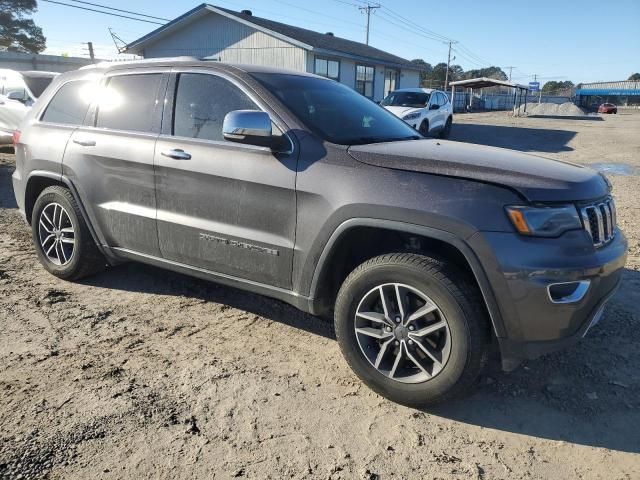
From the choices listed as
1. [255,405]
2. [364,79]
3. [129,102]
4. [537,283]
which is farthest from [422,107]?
[255,405]

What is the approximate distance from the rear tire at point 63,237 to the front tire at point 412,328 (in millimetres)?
2416

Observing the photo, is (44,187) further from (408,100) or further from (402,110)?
(408,100)

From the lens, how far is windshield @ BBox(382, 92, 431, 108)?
52.5 ft

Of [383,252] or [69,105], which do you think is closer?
[383,252]

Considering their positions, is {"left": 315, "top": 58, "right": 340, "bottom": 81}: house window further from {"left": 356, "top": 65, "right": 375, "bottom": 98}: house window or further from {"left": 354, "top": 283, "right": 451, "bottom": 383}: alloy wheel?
{"left": 354, "top": 283, "right": 451, "bottom": 383}: alloy wheel

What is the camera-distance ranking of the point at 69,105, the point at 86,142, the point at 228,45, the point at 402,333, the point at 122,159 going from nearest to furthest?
the point at 402,333 → the point at 122,159 → the point at 86,142 → the point at 69,105 → the point at 228,45

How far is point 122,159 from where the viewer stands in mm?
3812

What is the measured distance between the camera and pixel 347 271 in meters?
3.29

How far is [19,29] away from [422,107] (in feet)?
137

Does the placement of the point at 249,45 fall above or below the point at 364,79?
above

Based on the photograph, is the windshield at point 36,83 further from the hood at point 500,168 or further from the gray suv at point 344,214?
the hood at point 500,168

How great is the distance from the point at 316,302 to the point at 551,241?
1.35m

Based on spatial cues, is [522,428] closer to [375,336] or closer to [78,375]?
[375,336]

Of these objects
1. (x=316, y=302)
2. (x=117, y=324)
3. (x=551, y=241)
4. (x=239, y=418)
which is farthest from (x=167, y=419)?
(x=551, y=241)
